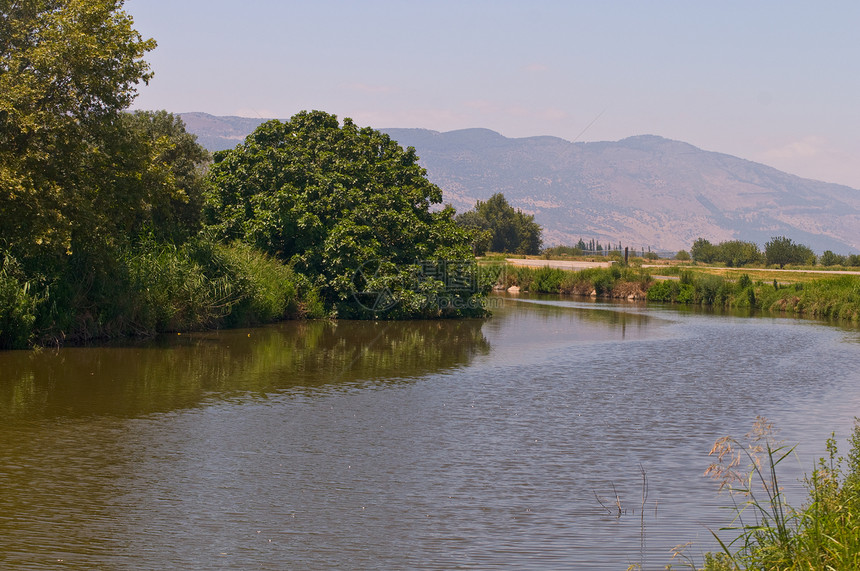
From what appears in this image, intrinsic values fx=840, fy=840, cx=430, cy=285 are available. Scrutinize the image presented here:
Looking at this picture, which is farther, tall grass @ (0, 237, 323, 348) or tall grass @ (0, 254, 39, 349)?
tall grass @ (0, 237, 323, 348)

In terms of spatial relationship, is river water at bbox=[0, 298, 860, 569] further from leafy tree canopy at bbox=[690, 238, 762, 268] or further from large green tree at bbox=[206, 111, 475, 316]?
leafy tree canopy at bbox=[690, 238, 762, 268]

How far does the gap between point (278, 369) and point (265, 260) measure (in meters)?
12.3

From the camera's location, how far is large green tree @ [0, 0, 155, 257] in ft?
69.5

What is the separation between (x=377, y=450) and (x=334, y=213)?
23.5m

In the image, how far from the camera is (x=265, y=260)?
3359 cm

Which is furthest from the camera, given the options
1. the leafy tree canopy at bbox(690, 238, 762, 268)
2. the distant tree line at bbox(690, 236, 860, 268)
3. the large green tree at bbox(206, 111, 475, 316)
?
the leafy tree canopy at bbox(690, 238, 762, 268)

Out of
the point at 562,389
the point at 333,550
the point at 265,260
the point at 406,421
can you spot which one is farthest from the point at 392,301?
the point at 333,550

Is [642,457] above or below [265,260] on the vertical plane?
below

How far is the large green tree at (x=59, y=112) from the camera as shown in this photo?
834 inches

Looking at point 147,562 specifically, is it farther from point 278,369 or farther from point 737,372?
point 737,372

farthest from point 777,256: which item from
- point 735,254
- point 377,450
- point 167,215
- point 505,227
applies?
point 377,450

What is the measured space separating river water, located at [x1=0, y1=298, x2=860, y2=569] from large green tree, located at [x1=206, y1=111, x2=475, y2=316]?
852 centimetres

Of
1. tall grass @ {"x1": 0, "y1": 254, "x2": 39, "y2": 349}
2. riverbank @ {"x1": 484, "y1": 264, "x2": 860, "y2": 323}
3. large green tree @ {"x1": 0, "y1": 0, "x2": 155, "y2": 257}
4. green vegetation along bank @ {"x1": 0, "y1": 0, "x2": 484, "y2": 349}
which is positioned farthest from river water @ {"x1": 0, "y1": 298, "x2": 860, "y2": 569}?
riverbank @ {"x1": 484, "y1": 264, "x2": 860, "y2": 323}

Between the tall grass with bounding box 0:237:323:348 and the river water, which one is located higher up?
the tall grass with bounding box 0:237:323:348
